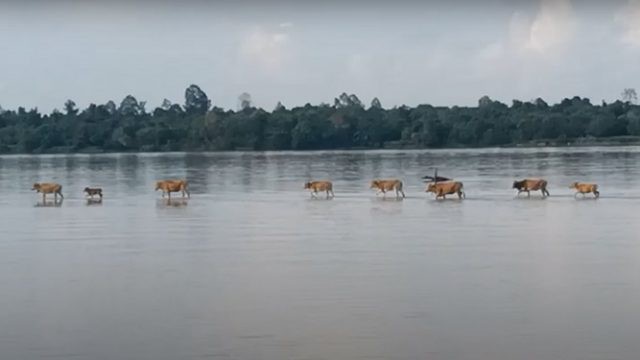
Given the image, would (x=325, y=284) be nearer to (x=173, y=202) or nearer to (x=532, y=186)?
(x=173, y=202)

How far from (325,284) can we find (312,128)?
266ft

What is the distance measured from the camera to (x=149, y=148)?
9225 cm

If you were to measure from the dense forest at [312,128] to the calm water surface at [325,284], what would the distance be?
6502cm

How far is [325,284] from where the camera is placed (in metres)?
10.6

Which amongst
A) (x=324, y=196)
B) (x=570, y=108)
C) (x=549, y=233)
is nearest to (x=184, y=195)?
(x=324, y=196)

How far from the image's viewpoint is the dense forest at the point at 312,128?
84.6 m

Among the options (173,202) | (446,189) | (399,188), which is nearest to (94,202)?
(173,202)

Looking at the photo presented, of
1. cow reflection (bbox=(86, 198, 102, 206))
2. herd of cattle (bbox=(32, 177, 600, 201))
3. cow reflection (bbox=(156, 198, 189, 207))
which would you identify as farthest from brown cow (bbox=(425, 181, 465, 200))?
cow reflection (bbox=(86, 198, 102, 206))

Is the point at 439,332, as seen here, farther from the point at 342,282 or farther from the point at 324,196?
the point at 324,196

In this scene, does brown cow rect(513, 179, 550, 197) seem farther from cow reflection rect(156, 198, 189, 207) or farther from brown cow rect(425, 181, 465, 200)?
cow reflection rect(156, 198, 189, 207)

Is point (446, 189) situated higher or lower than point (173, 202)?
higher

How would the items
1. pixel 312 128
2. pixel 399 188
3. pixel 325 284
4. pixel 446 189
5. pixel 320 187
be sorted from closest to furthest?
pixel 325 284, pixel 446 189, pixel 399 188, pixel 320 187, pixel 312 128

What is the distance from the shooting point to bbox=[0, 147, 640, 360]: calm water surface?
26.4 ft

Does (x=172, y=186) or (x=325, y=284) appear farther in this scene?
(x=172, y=186)
